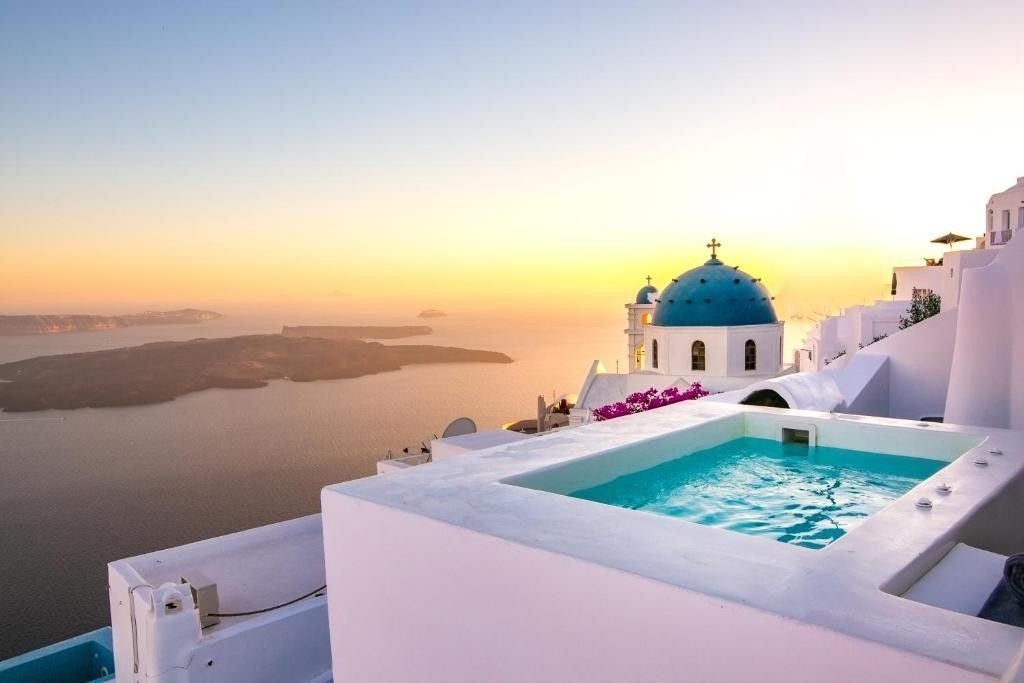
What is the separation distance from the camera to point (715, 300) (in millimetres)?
19672

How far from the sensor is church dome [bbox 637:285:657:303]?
2703cm

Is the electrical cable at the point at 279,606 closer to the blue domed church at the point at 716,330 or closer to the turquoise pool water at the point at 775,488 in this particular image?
the turquoise pool water at the point at 775,488

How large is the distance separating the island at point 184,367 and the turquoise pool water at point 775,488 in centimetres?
3095

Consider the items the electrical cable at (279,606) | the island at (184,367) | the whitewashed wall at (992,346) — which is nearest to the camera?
the whitewashed wall at (992,346)

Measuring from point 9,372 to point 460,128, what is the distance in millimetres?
28179

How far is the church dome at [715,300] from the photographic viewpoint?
19.6m

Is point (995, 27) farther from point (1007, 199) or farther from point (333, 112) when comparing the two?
point (333, 112)

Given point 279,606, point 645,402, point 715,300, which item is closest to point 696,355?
point 715,300

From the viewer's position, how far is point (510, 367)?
45.1 m

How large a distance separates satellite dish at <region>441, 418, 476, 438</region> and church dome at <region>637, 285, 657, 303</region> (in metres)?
16.6

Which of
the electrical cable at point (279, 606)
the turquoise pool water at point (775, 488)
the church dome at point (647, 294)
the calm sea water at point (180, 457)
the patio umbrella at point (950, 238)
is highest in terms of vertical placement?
the patio umbrella at point (950, 238)

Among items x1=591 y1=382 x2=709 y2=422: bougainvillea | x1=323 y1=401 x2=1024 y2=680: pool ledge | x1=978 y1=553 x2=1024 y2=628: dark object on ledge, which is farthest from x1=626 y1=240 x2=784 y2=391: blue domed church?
x1=978 y1=553 x2=1024 y2=628: dark object on ledge

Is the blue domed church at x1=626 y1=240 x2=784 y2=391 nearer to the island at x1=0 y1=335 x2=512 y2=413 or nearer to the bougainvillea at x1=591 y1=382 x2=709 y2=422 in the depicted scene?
the bougainvillea at x1=591 y1=382 x2=709 y2=422

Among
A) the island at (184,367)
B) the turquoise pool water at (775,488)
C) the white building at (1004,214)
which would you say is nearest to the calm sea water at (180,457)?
the island at (184,367)
